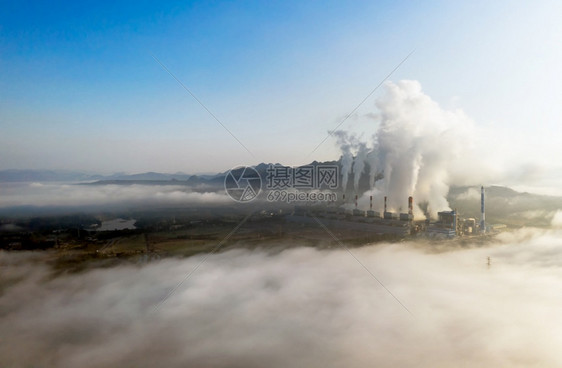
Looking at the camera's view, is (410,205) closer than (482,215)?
Yes

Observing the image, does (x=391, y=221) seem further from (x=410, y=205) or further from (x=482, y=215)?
(x=482, y=215)

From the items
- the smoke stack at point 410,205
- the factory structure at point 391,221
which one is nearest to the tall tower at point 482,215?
the factory structure at point 391,221

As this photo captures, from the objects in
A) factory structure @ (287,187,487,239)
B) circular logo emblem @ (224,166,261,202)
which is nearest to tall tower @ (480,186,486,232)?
factory structure @ (287,187,487,239)

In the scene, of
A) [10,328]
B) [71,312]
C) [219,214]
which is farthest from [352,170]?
[10,328]

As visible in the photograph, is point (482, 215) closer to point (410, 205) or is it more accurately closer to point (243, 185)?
point (410, 205)

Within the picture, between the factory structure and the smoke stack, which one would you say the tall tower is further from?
the smoke stack

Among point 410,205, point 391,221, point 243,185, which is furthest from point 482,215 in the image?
point 243,185

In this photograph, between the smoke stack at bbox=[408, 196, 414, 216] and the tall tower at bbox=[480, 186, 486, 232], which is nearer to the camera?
the smoke stack at bbox=[408, 196, 414, 216]

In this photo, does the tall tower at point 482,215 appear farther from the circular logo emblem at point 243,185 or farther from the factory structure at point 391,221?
the circular logo emblem at point 243,185
